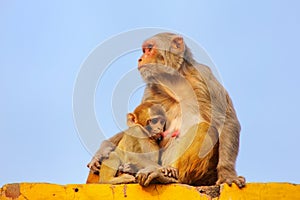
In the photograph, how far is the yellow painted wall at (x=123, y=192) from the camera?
14.9 feet

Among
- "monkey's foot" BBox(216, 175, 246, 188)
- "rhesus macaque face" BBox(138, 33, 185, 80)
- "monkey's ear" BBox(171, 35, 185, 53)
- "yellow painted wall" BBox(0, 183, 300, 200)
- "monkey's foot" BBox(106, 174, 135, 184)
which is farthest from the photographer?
"monkey's ear" BBox(171, 35, 185, 53)

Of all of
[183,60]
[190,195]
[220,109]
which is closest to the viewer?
[190,195]

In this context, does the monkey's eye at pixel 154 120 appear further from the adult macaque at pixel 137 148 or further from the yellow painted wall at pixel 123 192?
the yellow painted wall at pixel 123 192

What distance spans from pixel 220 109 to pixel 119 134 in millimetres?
990

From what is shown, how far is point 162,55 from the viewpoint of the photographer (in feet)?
20.5

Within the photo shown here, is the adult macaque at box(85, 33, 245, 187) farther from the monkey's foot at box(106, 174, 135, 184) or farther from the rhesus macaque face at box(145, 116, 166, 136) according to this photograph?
the monkey's foot at box(106, 174, 135, 184)

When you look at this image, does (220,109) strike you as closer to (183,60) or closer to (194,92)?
(194,92)

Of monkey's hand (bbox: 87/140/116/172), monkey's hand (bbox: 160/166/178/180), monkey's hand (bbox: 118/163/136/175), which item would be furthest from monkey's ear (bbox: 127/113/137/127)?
monkey's hand (bbox: 160/166/178/180)

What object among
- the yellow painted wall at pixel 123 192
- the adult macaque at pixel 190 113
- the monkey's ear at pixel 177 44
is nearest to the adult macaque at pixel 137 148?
the adult macaque at pixel 190 113

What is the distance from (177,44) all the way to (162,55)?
249 mm

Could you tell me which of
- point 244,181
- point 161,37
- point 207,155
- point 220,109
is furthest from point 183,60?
point 244,181

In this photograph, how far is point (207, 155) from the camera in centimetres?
554

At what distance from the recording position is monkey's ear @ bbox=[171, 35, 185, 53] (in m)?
6.36

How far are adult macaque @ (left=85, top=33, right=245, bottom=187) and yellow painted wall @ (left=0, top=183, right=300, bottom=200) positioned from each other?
174 millimetres
